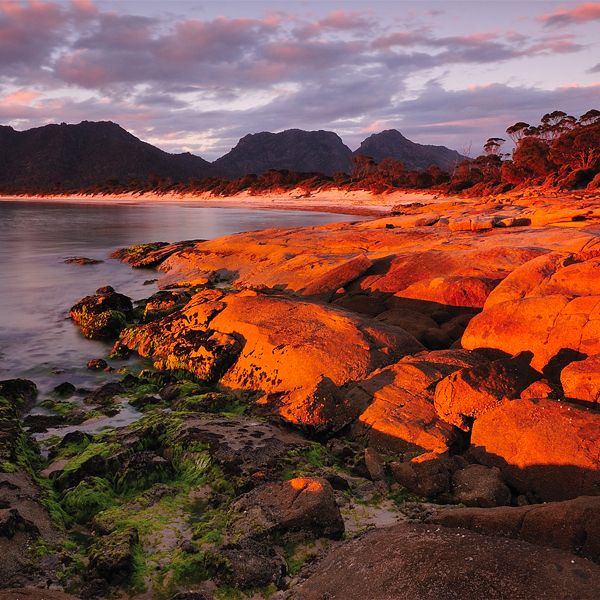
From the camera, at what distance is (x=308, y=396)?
6637 mm

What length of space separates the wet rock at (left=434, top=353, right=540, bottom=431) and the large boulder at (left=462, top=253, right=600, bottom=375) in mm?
829

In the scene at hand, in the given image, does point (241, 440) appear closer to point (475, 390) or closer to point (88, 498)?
point (88, 498)

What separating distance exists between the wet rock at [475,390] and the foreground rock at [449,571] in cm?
228

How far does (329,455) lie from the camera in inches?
230

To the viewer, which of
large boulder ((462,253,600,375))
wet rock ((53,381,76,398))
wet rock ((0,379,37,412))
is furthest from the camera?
wet rock ((53,381,76,398))

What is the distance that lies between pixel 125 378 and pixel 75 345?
10.1ft

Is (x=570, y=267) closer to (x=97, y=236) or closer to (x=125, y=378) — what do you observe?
(x=125, y=378)

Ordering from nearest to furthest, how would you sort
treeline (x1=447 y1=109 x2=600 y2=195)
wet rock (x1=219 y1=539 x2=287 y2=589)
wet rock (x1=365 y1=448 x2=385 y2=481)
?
wet rock (x1=219 y1=539 x2=287 y2=589) → wet rock (x1=365 y1=448 x2=385 y2=481) → treeline (x1=447 y1=109 x2=600 y2=195)

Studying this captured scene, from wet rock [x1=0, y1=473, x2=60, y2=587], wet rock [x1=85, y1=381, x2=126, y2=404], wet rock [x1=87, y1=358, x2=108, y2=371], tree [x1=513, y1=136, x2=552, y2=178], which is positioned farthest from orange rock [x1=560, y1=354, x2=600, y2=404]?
tree [x1=513, y1=136, x2=552, y2=178]

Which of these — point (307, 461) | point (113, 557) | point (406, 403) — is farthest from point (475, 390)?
point (113, 557)

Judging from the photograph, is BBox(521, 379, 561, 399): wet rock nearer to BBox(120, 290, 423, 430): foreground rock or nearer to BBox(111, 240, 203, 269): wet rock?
BBox(120, 290, 423, 430): foreground rock

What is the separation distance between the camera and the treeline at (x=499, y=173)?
4917cm

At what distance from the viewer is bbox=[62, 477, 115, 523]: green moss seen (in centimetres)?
483

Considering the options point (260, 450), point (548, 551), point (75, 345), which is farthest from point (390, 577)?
point (75, 345)
